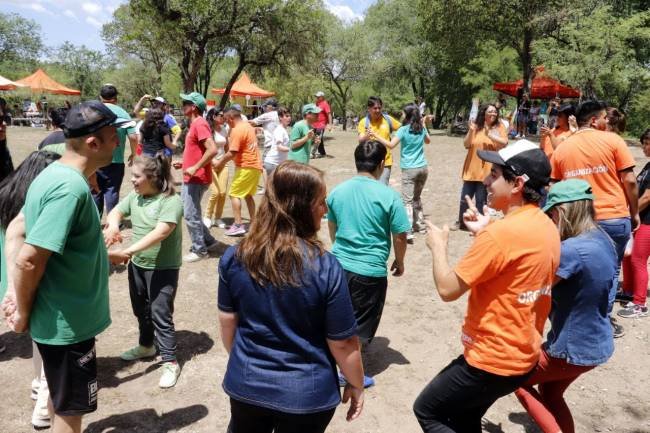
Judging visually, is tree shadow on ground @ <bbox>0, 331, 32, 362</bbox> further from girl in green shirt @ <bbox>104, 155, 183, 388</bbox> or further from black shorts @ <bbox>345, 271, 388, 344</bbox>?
black shorts @ <bbox>345, 271, 388, 344</bbox>

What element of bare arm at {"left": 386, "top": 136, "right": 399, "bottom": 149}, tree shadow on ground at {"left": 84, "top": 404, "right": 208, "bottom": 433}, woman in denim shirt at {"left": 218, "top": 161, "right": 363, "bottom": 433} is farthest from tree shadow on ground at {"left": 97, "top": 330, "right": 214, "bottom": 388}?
bare arm at {"left": 386, "top": 136, "right": 399, "bottom": 149}

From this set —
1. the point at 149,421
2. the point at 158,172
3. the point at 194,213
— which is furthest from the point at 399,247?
the point at 194,213

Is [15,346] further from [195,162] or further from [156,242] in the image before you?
[195,162]

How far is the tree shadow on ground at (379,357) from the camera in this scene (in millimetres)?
4078

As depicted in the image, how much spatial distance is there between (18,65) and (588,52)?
58.1m

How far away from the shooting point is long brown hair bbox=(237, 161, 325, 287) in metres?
1.82

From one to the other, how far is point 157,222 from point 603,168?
12.0ft

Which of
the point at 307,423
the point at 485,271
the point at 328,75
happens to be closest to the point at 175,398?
the point at 307,423

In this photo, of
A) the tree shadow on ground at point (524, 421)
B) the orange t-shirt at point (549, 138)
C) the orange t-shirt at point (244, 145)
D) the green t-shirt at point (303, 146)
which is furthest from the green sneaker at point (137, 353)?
the orange t-shirt at point (549, 138)

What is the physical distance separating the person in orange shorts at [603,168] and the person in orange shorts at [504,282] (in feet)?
7.23

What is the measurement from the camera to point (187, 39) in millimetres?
16188

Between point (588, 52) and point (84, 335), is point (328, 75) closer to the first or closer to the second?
point (588, 52)

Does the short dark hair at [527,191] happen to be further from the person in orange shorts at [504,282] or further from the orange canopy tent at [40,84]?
the orange canopy tent at [40,84]

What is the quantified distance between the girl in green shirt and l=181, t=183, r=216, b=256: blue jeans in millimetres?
2305
